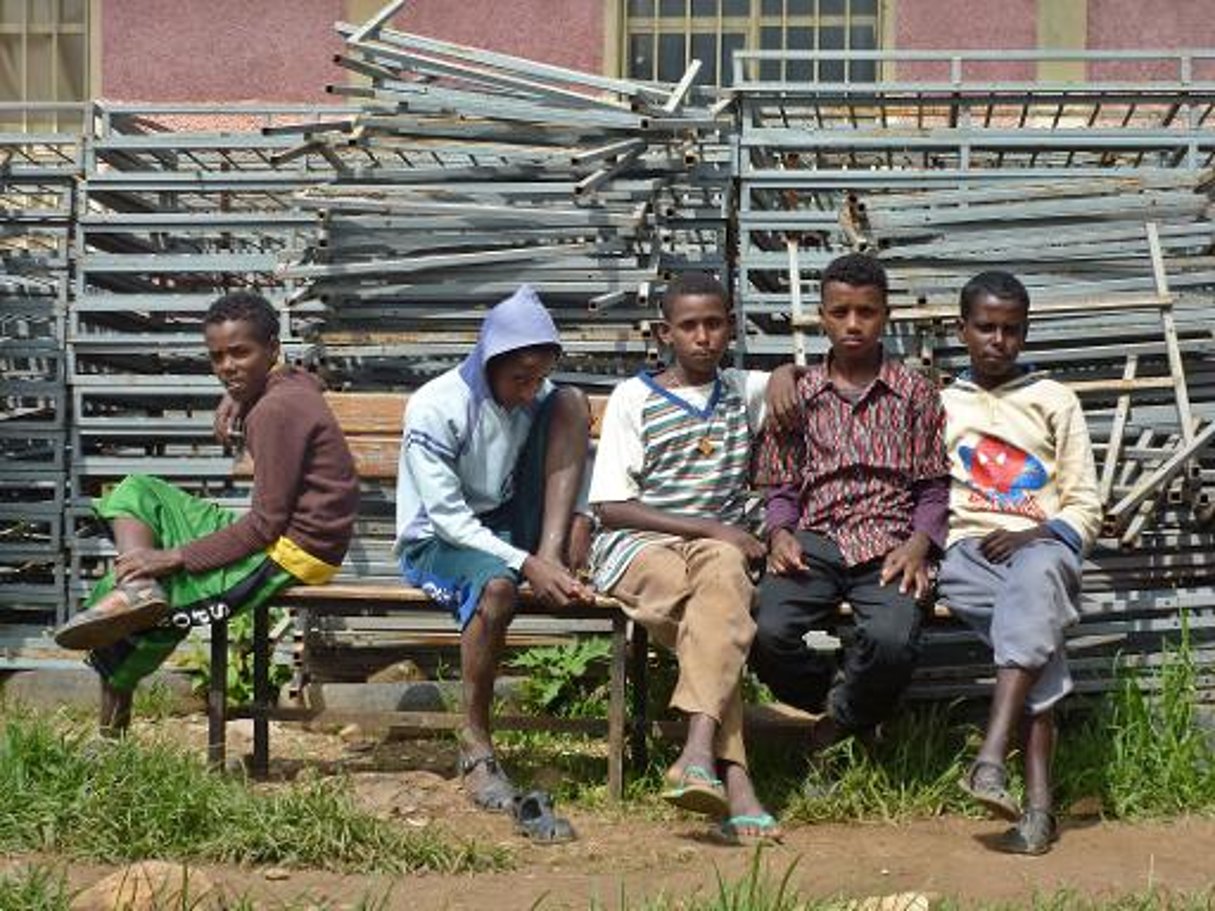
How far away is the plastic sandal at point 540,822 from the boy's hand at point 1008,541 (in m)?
1.60

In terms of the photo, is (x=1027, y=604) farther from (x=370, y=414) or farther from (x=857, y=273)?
(x=370, y=414)

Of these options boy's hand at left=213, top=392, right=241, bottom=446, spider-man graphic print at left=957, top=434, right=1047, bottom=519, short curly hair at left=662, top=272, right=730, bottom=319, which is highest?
short curly hair at left=662, top=272, right=730, bottom=319

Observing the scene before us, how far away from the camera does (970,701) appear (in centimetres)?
706

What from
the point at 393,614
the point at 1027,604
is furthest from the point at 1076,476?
the point at 393,614

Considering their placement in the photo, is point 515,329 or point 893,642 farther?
point 515,329

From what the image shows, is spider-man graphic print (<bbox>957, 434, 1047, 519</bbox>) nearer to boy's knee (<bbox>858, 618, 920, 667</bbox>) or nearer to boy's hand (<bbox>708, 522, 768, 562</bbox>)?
boy's knee (<bbox>858, 618, 920, 667</bbox>)

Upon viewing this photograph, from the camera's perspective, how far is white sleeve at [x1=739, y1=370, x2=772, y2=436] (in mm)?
6543

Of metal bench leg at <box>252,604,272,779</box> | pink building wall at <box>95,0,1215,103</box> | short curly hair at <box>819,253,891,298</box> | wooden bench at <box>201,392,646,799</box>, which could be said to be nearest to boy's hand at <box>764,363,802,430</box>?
short curly hair at <box>819,253,891,298</box>

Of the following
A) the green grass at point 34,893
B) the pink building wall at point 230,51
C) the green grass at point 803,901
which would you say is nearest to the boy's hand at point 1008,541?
the green grass at point 803,901

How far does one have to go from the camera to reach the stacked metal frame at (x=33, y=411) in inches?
328

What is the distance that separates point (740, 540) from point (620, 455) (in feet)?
1.64

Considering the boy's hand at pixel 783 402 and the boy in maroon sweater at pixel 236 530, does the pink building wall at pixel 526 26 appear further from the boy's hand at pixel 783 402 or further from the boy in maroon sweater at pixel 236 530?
the boy's hand at pixel 783 402

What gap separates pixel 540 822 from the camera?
231 inches

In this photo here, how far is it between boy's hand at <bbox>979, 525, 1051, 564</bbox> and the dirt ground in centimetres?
85
